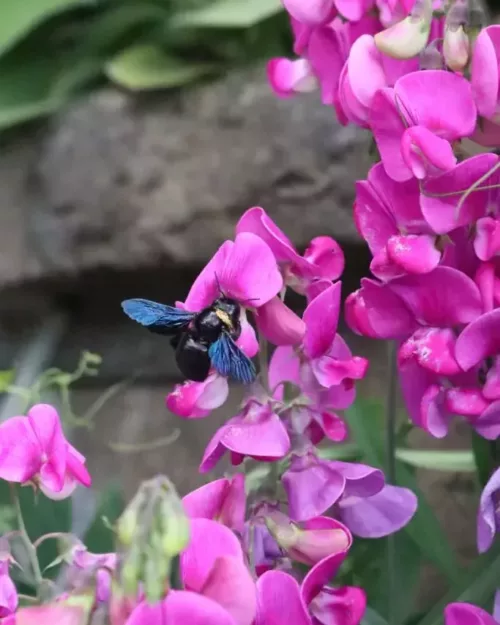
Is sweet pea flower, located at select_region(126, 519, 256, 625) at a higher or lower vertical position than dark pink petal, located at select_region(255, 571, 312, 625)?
higher

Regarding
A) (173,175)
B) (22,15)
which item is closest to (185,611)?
(173,175)

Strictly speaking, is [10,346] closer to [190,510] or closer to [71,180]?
[71,180]

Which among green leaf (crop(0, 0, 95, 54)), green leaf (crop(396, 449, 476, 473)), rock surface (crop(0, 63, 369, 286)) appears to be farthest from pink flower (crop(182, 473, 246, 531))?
green leaf (crop(0, 0, 95, 54))

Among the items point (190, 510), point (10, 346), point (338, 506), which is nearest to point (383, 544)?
point (338, 506)

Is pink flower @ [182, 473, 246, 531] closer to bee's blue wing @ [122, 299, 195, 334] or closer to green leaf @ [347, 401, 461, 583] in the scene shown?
bee's blue wing @ [122, 299, 195, 334]

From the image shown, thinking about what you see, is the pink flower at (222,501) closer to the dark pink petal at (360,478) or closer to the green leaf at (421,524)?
the dark pink petal at (360,478)

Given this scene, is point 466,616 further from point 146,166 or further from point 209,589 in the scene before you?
point 146,166
